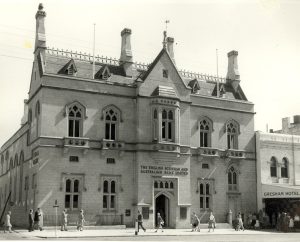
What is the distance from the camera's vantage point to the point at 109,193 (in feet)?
125

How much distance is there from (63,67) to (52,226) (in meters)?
13.1

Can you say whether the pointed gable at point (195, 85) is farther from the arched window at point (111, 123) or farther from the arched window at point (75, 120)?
the arched window at point (75, 120)

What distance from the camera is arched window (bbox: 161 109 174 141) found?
133 ft

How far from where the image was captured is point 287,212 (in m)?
43.2

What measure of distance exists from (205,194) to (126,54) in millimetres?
14732

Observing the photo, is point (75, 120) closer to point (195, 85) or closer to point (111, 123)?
point (111, 123)

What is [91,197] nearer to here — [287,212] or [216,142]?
[216,142]

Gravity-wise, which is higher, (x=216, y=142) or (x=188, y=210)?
(x=216, y=142)

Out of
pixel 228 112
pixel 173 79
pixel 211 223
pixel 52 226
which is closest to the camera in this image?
pixel 52 226

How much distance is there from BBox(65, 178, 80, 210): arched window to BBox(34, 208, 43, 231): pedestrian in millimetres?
2528

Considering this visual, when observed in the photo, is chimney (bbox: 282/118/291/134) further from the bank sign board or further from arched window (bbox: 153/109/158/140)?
arched window (bbox: 153/109/158/140)

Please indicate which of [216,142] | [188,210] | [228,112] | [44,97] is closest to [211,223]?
[188,210]

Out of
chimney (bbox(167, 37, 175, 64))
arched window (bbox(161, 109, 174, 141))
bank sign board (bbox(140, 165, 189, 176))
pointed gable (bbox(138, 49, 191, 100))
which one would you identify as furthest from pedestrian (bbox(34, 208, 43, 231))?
chimney (bbox(167, 37, 175, 64))

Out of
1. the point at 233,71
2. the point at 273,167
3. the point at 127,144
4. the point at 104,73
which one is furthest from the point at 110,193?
the point at 233,71
